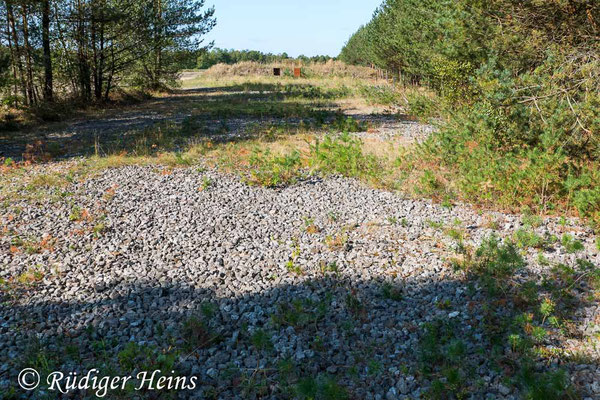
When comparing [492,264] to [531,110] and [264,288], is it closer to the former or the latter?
[264,288]

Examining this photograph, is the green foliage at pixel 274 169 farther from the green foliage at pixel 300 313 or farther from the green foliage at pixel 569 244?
the green foliage at pixel 569 244

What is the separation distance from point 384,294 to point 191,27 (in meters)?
21.7

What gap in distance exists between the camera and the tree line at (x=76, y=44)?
1323 centimetres

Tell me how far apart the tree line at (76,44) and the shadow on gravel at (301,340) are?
9.16m

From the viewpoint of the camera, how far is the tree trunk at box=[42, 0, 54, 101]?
543 inches

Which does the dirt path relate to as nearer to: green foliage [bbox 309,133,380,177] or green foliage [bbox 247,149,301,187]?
green foliage [bbox 309,133,380,177]

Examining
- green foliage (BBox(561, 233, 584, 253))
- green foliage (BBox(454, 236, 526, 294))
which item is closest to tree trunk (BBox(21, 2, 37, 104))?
green foliage (BBox(454, 236, 526, 294))

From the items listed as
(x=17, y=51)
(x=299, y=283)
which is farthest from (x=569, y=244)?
(x=17, y=51)

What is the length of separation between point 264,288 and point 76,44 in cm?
1531

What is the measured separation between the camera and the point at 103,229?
5.71 meters

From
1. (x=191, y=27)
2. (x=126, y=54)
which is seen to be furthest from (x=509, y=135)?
(x=191, y=27)

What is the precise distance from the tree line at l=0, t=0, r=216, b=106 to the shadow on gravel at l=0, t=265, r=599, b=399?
9.16 m

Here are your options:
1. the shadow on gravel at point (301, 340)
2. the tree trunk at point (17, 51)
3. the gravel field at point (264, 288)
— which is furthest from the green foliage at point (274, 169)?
the tree trunk at point (17, 51)

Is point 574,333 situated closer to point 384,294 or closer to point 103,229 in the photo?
point 384,294
